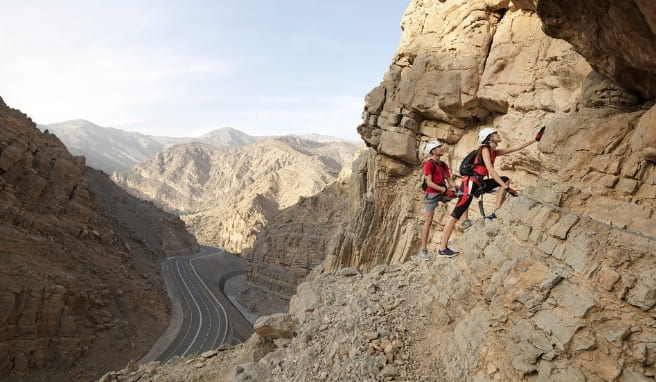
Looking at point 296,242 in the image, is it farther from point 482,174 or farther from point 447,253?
point 482,174

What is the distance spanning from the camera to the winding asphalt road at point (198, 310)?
3069 centimetres

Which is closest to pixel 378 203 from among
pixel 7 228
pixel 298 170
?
pixel 7 228

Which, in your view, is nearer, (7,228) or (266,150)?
(7,228)

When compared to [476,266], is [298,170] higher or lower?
higher

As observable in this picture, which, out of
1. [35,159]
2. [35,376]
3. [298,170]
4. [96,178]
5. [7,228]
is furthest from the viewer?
[298,170]

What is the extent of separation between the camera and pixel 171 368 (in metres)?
10.3

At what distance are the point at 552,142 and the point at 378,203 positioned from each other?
12307mm

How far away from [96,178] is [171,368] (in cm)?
6109

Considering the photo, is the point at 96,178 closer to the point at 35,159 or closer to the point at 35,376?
the point at 35,159

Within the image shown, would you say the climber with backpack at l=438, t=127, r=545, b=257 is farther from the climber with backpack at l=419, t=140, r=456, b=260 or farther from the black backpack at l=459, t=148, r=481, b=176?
Result: the climber with backpack at l=419, t=140, r=456, b=260

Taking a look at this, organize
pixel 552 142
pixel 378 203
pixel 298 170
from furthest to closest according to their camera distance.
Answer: pixel 298 170 < pixel 378 203 < pixel 552 142

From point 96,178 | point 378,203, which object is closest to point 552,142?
point 378,203

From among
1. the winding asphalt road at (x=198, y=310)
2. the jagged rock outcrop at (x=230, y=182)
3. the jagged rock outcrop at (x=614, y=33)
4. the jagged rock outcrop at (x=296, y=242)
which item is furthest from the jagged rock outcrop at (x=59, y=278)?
the jagged rock outcrop at (x=230, y=182)

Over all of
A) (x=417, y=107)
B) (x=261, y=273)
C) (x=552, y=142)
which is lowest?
(x=261, y=273)
